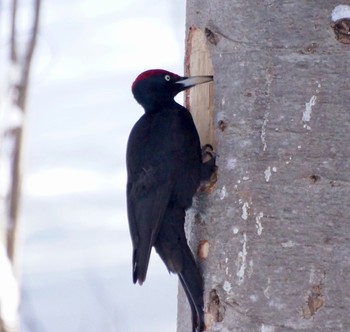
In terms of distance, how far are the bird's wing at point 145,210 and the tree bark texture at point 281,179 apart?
0.28m

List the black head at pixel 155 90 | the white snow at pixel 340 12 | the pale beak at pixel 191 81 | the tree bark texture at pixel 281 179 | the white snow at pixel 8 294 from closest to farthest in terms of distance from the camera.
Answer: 1. the tree bark texture at pixel 281 179
2. the white snow at pixel 340 12
3. the pale beak at pixel 191 81
4. the black head at pixel 155 90
5. the white snow at pixel 8 294

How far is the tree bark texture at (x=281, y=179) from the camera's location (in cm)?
235

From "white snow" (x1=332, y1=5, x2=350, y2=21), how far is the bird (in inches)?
19.3

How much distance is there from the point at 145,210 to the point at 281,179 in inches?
27.6

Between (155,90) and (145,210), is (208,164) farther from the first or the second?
(155,90)

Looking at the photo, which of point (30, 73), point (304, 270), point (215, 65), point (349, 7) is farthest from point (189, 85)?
point (30, 73)

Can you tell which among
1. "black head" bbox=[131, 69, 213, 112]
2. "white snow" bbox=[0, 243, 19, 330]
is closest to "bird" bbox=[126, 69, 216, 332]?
"black head" bbox=[131, 69, 213, 112]

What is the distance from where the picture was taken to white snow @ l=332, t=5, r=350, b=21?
2490 millimetres

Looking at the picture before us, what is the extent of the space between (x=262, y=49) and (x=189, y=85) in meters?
0.50

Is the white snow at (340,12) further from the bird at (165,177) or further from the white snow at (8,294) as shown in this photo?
the white snow at (8,294)

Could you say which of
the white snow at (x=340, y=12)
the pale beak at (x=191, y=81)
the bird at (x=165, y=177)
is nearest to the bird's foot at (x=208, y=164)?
the bird at (x=165, y=177)

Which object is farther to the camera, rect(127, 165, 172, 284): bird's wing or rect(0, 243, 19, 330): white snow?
rect(0, 243, 19, 330): white snow

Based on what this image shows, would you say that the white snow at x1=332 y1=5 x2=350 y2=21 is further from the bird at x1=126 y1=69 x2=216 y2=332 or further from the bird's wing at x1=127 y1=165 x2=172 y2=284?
the bird's wing at x1=127 y1=165 x2=172 y2=284

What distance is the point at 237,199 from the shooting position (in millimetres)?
2533
